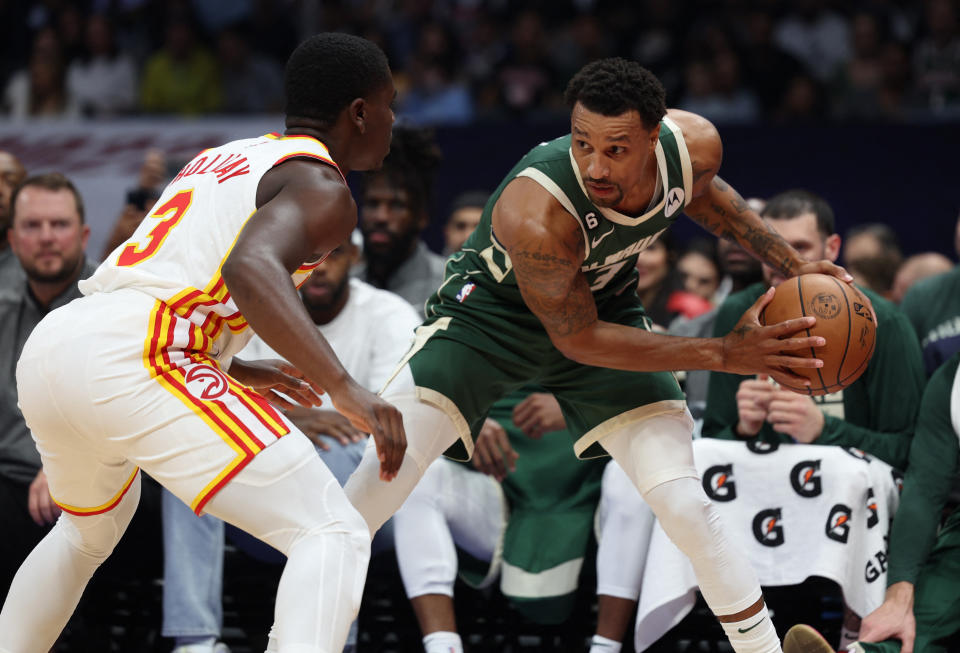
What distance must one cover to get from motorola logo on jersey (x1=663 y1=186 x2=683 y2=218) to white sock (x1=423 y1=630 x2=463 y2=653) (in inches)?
63.4

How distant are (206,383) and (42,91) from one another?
692 centimetres

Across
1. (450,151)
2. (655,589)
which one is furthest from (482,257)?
(450,151)

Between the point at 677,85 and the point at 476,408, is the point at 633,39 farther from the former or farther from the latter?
the point at 476,408

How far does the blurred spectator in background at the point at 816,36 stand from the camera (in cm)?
833

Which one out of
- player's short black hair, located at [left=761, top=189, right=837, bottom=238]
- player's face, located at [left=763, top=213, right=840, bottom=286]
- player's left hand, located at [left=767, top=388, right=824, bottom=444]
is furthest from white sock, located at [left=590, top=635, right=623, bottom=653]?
player's short black hair, located at [left=761, top=189, right=837, bottom=238]

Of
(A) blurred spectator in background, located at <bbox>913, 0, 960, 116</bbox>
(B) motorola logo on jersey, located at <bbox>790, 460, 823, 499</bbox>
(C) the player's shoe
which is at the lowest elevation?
(C) the player's shoe

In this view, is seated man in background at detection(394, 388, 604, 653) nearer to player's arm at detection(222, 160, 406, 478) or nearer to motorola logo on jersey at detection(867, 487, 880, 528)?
motorola logo on jersey at detection(867, 487, 880, 528)

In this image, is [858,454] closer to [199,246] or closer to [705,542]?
[705,542]

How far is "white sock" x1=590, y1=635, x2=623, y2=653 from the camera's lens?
4.08 metres

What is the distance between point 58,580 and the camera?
3.13m

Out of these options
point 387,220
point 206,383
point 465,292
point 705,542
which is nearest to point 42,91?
point 387,220

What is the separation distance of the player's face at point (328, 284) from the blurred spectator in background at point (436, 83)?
3.47 m

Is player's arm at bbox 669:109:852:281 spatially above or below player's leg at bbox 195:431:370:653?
above

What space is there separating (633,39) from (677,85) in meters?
0.61
